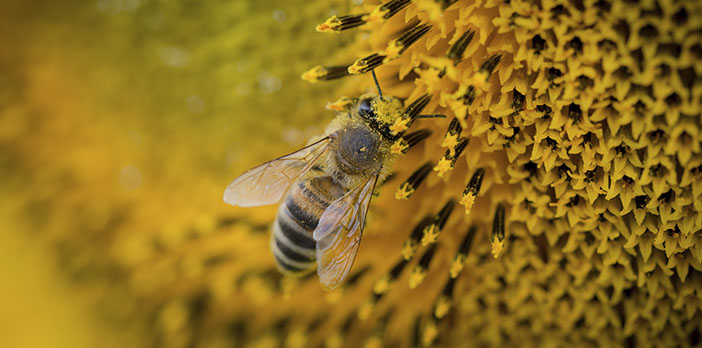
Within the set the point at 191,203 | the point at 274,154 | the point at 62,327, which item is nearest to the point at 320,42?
the point at 274,154

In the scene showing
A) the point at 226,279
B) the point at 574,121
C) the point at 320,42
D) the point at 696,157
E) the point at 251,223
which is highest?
the point at 320,42

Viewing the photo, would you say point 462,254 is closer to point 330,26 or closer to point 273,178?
point 273,178

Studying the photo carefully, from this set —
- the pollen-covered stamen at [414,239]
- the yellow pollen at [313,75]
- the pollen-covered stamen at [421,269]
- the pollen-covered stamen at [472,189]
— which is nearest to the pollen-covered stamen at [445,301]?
the pollen-covered stamen at [421,269]

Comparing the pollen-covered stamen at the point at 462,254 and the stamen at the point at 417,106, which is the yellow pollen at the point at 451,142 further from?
the pollen-covered stamen at the point at 462,254

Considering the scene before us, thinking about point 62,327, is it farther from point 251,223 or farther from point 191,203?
point 251,223

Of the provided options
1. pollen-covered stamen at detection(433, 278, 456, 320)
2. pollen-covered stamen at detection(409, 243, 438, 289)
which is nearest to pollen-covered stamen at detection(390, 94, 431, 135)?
pollen-covered stamen at detection(409, 243, 438, 289)

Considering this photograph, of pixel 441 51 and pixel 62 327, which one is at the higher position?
pixel 441 51
